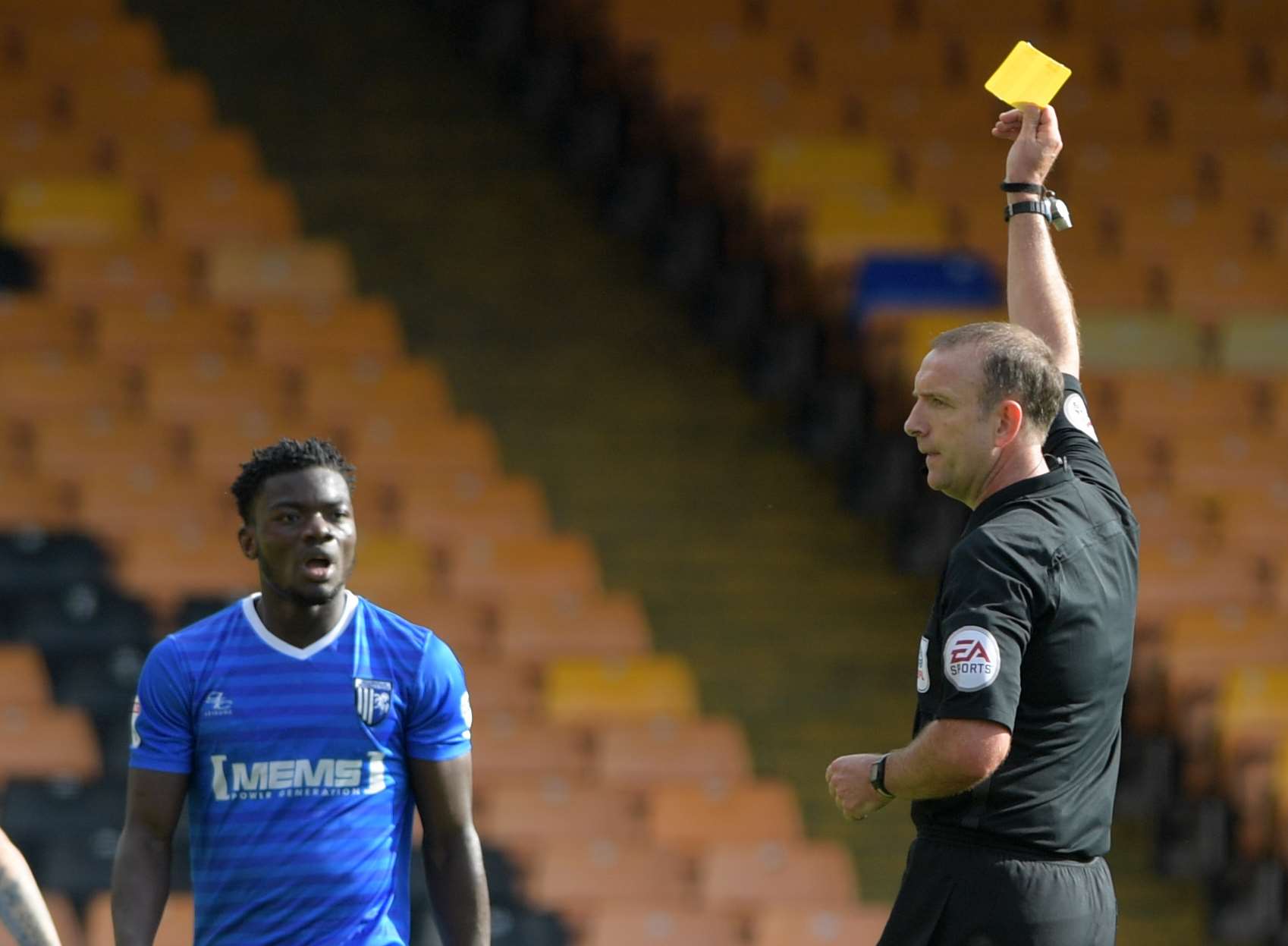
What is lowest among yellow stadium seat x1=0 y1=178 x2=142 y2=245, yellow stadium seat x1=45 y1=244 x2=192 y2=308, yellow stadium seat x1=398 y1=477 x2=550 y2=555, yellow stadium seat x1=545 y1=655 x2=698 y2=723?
yellow stadium seat x1=545 y1=655 x2=698 y2=723

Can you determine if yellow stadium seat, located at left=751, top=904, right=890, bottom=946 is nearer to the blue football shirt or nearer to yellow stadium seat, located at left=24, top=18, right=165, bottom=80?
the blue football shirt

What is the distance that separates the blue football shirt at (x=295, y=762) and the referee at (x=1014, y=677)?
710mm

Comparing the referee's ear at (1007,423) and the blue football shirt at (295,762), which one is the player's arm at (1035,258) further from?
the blue football shirt at (295,762)

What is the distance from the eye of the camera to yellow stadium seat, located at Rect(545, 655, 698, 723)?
280 inches

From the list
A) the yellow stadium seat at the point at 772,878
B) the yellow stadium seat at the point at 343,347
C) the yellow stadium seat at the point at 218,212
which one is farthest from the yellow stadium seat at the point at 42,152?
the yellow stadium seat at the point at 772,878

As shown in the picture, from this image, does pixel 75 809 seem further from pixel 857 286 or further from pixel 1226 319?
pixel 1226 319

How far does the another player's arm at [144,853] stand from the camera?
3.05m

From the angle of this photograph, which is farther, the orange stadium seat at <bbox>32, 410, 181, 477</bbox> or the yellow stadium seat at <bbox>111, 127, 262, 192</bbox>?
the yellow stadium seat at <bbox>111, 127, 262, 192</bbox>

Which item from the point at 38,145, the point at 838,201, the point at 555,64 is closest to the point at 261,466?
the point at 838,201

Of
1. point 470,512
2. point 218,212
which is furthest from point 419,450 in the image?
point 218,212

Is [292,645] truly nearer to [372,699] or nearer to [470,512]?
[372,699]

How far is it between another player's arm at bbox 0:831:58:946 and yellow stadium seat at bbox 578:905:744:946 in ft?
11.2

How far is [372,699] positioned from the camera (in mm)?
3109

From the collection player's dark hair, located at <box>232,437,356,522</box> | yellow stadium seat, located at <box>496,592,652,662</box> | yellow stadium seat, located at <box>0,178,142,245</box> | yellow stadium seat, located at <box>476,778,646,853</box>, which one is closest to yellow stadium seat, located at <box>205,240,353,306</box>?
yellow stadium seat, located at <box>0,178,142,245</box>
